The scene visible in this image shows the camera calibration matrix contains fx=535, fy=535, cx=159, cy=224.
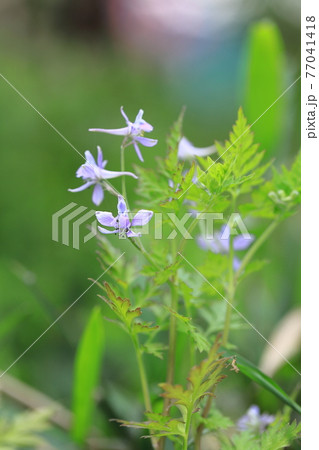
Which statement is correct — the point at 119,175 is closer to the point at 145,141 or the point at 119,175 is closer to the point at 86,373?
the point at 145,141

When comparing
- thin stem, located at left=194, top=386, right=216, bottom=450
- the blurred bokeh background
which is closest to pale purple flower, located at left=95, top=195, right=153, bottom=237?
thin stem, located at left=194, top=386, right=216, bottom=450

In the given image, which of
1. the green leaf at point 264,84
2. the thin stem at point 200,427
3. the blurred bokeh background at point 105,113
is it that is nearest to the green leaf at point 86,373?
the blurred bokeh background at point 105,113

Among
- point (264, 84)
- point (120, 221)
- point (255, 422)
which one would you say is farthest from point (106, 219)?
point (264, 84)

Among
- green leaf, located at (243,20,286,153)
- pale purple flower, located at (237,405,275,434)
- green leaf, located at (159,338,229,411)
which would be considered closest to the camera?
green leaf, located at (159,338,229,411)

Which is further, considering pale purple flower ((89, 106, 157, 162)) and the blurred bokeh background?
the blurred bokeh background

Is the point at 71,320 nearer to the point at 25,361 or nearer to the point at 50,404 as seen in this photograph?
the point at 25,361

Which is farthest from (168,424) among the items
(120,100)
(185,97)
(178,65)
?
(178,65)

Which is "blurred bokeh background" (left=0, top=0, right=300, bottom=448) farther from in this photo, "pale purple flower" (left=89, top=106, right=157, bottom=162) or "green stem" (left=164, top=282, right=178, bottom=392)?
"pale purple flower" (left=89, top=106, right=157, bottom=162)

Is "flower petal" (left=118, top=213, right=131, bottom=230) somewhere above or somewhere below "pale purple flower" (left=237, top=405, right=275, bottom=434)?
above

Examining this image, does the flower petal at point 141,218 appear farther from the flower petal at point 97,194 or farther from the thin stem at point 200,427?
the thin stem at point 200,427
